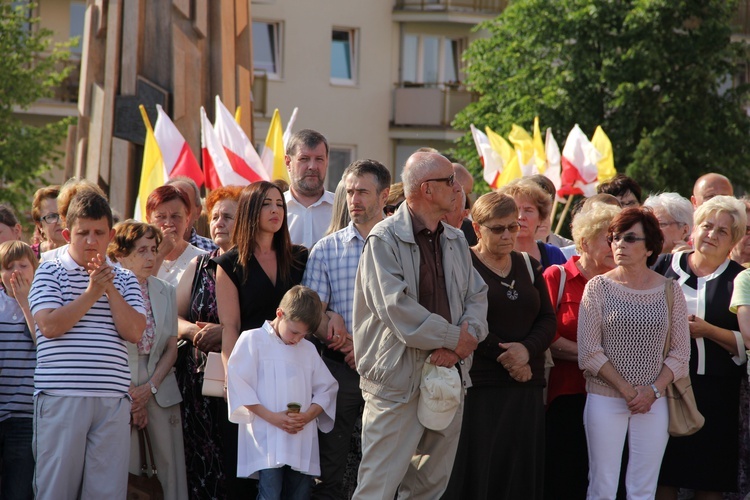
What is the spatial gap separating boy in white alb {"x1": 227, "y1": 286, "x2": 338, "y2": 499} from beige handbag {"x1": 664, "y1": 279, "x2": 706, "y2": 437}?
1.95 meters

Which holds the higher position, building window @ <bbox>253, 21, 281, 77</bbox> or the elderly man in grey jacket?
building window @ <bbox>253, 21, 281, 77</bbox>

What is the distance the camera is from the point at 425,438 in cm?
586

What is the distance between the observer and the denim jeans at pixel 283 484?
6.11 metres

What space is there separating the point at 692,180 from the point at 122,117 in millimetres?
18814

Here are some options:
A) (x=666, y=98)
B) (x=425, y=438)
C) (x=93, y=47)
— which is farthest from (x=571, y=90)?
(x=425, y=438)

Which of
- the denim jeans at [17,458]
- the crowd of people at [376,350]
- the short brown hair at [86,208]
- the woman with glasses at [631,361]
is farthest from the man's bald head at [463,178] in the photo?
the denim jeans at [17,458]

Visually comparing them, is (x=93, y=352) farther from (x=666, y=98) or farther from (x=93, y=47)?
(x=666, y=98)

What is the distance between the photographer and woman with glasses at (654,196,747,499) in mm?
6902

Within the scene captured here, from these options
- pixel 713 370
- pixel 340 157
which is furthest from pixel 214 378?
pixel 340 157

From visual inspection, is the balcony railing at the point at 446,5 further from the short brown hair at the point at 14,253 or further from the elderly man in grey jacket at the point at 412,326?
the elderly man in grey jacket at the point at 412,326

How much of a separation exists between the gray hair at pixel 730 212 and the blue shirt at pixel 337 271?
7.15 ft

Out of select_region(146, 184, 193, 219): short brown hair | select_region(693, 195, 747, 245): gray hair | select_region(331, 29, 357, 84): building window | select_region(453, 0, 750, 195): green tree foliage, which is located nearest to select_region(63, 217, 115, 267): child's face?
select_region(146, 184, 193, 219): short brown hair

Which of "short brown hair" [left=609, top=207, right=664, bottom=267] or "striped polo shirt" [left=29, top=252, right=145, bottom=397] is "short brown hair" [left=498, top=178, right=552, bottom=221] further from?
"striped polo shirt" [left=29, top=252, right=145, bottom=397]

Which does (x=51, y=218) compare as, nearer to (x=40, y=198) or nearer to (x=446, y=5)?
(x=40, y=198)
